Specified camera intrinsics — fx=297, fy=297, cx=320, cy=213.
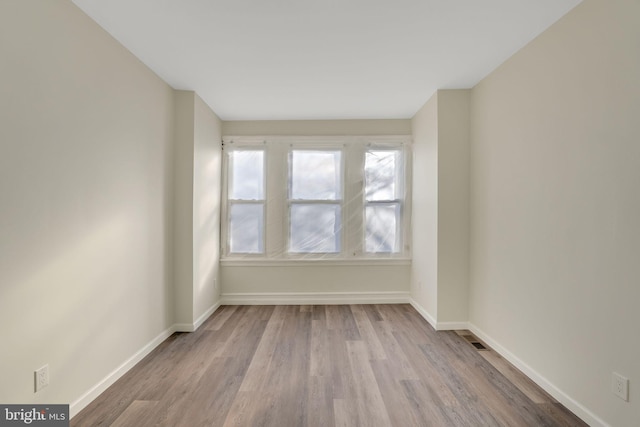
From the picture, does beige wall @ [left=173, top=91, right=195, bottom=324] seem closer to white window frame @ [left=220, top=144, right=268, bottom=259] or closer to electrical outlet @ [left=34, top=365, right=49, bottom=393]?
white window frame @ [left=220, top=144, right=268, bottom=259]

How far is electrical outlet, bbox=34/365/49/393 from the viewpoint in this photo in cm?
162

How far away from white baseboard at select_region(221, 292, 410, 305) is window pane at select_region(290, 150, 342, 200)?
1.35m

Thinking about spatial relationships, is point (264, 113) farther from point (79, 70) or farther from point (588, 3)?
point (588, 3)

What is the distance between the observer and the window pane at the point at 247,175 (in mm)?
4172

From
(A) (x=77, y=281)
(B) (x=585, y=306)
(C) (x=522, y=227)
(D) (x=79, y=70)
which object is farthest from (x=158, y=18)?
(B) (x=585, y=306)

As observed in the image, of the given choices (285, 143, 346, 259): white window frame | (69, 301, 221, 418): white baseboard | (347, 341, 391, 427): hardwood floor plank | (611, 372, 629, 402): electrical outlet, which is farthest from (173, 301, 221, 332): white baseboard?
(611, 372, 629, 402): electrical outlet

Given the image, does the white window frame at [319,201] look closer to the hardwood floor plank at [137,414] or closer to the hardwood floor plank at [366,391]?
the hardwood floor plank at [366,391]

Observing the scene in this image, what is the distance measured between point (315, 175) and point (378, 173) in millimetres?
886

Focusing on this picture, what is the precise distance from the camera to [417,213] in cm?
392

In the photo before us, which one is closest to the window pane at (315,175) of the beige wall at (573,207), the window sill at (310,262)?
the window sill at (310,262)

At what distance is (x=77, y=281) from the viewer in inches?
75.2

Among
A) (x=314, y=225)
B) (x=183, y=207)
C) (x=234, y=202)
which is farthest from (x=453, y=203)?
(x=183, y=207)

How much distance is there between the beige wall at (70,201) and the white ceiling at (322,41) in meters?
0.36

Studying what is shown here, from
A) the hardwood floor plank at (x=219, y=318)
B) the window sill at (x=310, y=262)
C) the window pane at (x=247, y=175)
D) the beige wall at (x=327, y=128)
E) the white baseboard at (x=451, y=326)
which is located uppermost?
the beige wall at (x=327, y=128)
